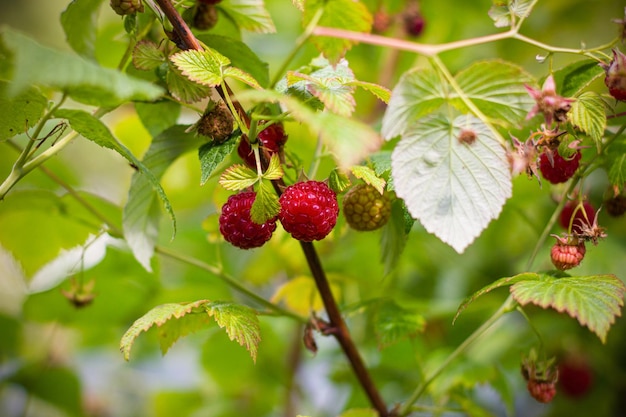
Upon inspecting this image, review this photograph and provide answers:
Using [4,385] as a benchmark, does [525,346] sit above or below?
above

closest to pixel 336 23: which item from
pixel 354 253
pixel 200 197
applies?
pixel 354 253

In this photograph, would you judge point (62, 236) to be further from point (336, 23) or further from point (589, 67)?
point (589, 67)

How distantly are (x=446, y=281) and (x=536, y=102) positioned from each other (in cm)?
100

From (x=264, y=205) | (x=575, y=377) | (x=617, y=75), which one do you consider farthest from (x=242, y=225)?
(x=575, y=377)

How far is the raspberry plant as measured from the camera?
0.56m

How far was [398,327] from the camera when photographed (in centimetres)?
83

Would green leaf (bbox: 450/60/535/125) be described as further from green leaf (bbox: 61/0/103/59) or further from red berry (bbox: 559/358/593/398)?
red berry (bbox: 559/358/593/398)

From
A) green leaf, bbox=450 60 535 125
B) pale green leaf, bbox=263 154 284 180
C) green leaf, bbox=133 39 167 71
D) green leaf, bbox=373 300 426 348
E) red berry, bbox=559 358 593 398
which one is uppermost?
green leaf, bbox=450 60 535 125

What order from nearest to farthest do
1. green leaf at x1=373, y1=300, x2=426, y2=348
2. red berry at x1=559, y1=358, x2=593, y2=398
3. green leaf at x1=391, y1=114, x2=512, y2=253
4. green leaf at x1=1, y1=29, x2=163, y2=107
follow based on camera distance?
green leaf at x1=1, y1=29, x2=163, y2=107
green leaf at x1=391, y1=114, x2=512, y2=253
green leaf at x1=373, y1=300, x2=426, y2=348
red berry at x1=559, y1=358, x2=593, y2=398

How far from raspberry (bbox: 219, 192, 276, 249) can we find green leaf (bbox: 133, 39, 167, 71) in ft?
0.54

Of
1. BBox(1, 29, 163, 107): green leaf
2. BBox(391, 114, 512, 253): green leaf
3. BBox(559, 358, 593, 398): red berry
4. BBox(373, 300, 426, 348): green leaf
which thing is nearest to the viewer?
BBox(1, 29, 163, 107): green leaf

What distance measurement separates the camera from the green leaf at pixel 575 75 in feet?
2.21

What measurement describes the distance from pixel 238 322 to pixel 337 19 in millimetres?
312

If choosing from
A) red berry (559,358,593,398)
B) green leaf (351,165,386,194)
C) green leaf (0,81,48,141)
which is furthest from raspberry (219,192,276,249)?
red berry (559,358,593,398)
